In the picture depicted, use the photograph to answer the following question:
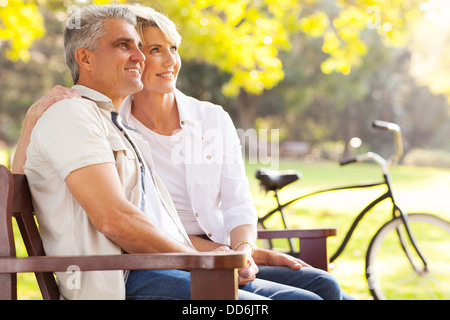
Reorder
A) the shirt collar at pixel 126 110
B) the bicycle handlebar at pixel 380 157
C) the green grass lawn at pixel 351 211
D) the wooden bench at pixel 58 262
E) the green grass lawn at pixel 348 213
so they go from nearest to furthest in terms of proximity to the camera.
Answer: the wooden bench at pixel 58 262, the shirt collar at pixel 126 110, the bicycle handlebar at pixel 380 157, the green grass lawn at pixel 348 213, the green grass lawn at pixel 351 211

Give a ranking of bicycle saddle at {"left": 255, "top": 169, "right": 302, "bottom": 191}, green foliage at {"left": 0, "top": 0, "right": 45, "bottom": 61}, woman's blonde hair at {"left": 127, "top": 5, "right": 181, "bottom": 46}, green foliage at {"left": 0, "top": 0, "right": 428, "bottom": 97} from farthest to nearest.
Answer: green foliage at {"left": 0, "top": 0, "right": 45, "bottom": 61}
green foliage at {"left": 0, "top": 0, "right": 428, "bottom": 97}
bicycle saddle at {"left": 255, "top": 169, "right": 302, "bottom": 191}
woman's blonde hair at {"left": 127, "top": 5, "right": 181, "bottom": 46}

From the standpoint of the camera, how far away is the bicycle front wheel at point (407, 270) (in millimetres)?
4707

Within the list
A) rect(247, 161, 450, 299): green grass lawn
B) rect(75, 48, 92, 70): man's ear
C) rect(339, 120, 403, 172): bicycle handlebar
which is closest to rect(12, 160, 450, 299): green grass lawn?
rect(247, 161, 450, 299): green grass lawn

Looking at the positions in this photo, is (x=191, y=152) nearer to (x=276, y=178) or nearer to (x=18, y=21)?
(x=276, y=178)

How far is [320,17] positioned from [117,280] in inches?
374

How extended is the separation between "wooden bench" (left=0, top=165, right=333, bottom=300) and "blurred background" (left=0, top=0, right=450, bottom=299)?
7.72m

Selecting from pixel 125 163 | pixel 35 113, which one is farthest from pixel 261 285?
pixel 35 113

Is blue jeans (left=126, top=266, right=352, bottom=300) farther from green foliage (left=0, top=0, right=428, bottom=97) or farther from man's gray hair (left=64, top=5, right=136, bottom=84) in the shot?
green foliage (left=0, top=0, right=428, bottom=97)

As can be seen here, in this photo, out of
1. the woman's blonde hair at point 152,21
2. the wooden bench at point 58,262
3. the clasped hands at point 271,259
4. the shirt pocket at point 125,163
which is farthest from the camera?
the woman's blonde hair at point 152,21

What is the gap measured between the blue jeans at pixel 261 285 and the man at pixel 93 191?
0.25 feet

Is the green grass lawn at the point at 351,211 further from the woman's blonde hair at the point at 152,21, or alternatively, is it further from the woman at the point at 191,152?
the woman's blonde hair at the point at 152,21

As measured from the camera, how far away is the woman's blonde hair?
2.73 m

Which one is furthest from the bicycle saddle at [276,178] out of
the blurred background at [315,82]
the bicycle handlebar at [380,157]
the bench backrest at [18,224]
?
the blurred background at [315,82]
